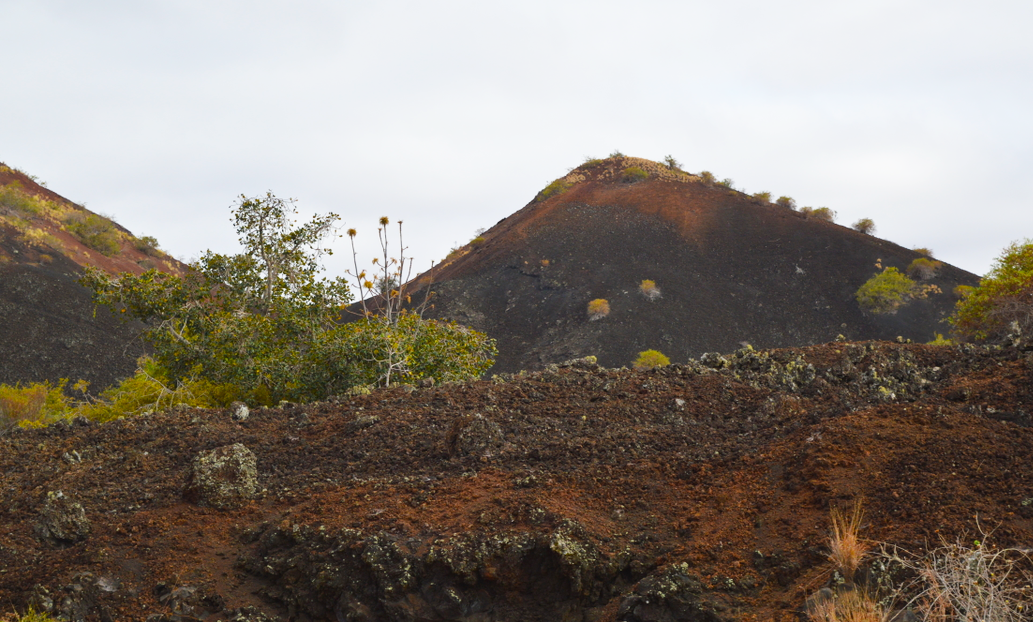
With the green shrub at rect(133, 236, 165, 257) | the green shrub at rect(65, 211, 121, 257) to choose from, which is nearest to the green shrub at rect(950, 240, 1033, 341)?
the green shrub at rect(65, 211, 121, 257)

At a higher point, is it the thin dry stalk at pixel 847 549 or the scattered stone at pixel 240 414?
the scattered stone at pixel 240 414

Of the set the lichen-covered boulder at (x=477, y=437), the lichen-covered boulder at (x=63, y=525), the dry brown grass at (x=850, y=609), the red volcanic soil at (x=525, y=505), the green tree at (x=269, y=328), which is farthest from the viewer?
the green tree at (x=269, y=328)

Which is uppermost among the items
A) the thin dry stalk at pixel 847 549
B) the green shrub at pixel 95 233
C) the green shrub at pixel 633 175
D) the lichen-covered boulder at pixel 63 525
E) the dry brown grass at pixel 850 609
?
the green shrub at pixel 633 175

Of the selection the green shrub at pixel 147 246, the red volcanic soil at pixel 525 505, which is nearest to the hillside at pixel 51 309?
the green shrub at pixel 147 246

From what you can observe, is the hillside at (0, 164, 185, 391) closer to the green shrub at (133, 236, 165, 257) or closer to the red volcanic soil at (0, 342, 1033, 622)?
the green shrub at (133, 236, 165, 257)

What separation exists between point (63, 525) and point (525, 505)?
10.8 ft

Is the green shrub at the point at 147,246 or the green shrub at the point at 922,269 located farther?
the green shrub at the point at 147,246

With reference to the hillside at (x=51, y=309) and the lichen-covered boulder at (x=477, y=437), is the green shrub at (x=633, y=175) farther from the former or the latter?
the lichen-covered boulder at (x=477, y=437)

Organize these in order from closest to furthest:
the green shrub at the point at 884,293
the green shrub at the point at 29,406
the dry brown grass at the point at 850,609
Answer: the dry brown grass at the point at 850,609, the green shrub at the point at 29,406, the green shrub at the point at 884,293

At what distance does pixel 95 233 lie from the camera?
42281 millimetres

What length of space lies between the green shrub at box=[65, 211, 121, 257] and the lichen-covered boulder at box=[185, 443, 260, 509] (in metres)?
41.7

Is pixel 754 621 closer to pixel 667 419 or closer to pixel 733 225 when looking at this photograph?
pixel 667 419

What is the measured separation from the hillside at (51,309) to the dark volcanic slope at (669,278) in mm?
12525

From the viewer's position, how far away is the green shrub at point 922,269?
33.6 meters
